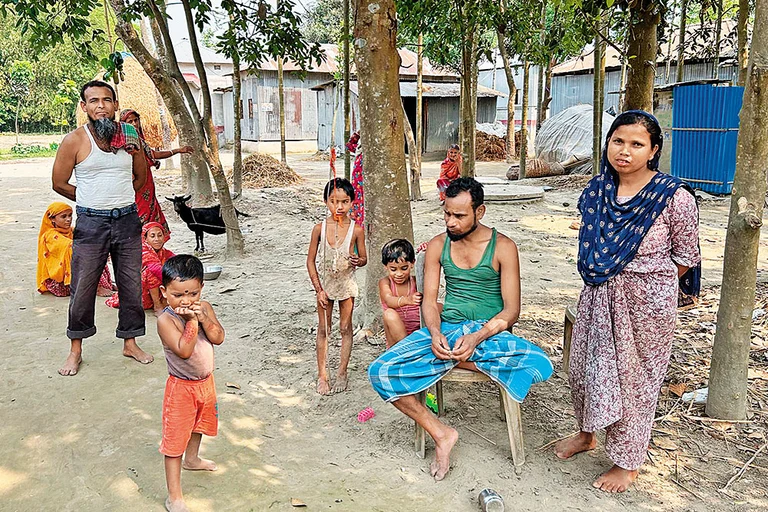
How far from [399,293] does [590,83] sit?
22.5 metres

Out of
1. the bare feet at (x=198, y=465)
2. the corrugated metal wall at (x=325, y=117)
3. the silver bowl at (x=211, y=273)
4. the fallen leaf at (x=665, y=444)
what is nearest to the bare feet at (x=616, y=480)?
the fallen leaf at (x=665, y=444)

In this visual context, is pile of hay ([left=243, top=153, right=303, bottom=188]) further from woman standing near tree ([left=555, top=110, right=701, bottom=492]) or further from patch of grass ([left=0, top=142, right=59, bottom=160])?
patch of grass ([left=0, top=142, right=59, bottom=160])

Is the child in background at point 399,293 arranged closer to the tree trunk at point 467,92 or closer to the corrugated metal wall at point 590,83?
the tree trunk at point 467,92

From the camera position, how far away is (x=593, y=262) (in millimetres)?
2928

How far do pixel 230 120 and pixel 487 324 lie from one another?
95.4 ft

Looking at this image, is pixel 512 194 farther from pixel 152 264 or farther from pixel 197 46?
pixel 152 264

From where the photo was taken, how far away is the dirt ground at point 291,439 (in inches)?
114

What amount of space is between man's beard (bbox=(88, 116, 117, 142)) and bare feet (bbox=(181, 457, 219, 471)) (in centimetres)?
221

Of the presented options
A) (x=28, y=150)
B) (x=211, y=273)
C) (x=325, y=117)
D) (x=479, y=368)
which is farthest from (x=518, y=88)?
(x=479, y=368)

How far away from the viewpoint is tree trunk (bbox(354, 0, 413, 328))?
14.4 ft

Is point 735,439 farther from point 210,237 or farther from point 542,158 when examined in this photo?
point 542,158

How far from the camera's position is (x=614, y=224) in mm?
2852

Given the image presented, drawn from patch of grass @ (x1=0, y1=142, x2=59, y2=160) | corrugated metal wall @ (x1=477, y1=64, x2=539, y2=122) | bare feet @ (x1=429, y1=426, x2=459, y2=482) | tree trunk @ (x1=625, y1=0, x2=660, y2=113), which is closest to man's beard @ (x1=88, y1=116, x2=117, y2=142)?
bare feet @ (x1=429, y1=426, x2=459, y2=482)

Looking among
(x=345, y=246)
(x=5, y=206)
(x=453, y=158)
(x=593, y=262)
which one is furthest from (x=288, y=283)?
(x=5, y=206)
